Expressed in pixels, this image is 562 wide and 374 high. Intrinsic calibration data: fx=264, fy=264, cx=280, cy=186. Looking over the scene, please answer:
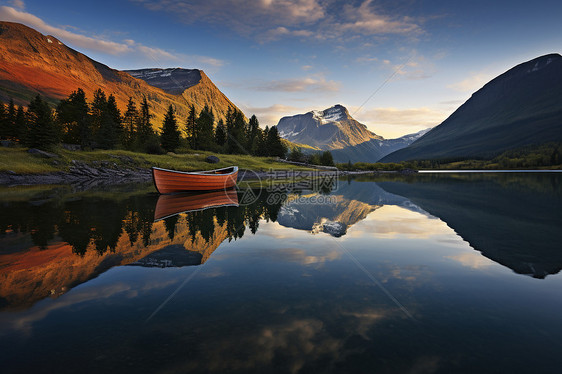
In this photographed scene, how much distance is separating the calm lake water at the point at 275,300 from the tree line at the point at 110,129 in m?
63.8

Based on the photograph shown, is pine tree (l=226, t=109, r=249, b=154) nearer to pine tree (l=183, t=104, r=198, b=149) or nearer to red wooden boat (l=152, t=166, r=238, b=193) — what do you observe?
pine tree (l=183, t=104, r=198, b=149)

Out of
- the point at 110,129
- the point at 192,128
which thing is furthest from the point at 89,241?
the point at 192,128

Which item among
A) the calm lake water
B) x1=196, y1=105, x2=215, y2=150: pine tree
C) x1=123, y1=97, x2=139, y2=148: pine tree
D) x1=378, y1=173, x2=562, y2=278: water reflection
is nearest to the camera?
the calm lake water

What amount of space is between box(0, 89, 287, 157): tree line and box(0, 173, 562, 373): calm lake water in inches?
2512

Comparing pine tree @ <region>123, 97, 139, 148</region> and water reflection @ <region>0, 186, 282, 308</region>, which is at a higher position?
pine tree @ <region>123, 97, 139, 148</region>

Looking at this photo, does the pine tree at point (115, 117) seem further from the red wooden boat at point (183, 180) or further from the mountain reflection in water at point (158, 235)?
→ the mountain reflection in water at point (158, 235)

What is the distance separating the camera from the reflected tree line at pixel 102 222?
11.9m

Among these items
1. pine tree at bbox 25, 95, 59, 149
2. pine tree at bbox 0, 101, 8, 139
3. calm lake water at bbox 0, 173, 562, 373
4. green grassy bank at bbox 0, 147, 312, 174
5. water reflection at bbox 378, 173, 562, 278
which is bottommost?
water reflection at bbox 378, 173, 562, 278

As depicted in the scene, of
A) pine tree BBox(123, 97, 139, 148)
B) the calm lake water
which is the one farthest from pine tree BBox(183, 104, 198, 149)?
the calm lake water

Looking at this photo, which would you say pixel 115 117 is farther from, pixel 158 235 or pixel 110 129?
pixel 158 235

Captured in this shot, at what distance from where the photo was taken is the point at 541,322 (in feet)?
19.2

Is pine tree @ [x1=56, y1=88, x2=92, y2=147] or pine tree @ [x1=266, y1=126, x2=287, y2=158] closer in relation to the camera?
pine tree @ [x1=56, y1=88, x2=92, y2=147]

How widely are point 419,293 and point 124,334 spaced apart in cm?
719

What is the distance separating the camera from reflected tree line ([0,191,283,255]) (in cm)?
1191
